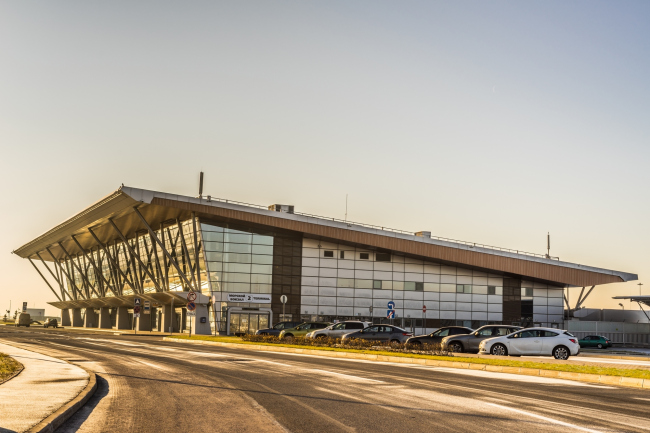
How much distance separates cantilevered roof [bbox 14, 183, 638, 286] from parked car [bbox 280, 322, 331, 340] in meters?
11.7

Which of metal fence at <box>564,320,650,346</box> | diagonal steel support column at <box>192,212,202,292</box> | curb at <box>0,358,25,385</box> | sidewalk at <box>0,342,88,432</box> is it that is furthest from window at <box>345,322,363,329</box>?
curb at <box>0,358,25,385</box>

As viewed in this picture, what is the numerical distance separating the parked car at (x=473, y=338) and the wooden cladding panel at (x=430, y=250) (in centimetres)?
2470

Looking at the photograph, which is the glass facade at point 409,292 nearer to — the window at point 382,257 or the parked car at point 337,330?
the window at point 382,257

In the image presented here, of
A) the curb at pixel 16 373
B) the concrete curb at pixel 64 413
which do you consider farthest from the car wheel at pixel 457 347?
the concrete curb at pixel 64 413

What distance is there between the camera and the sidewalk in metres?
8.90

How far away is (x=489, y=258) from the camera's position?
192 ft

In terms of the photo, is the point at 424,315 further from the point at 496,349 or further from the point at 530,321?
the point at 496,349

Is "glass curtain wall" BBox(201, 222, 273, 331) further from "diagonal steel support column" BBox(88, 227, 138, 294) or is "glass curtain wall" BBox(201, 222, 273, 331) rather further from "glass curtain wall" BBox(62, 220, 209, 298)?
"diagonal steel support column" BBox(88, 227, 138, 294)

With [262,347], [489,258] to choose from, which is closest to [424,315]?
Result: [489,258]

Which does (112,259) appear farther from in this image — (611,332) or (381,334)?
(611,332)

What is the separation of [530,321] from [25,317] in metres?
63.5

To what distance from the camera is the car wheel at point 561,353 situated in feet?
92.8

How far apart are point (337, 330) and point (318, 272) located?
1813 cm

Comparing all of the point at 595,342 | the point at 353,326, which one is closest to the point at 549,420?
the point at 353,326
